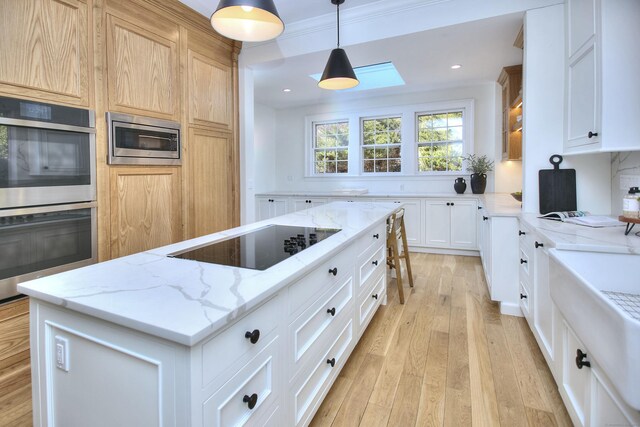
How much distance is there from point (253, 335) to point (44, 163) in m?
1.92

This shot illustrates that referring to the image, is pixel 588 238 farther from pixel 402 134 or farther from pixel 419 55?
pixel 402 134

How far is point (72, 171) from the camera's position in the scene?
218 cm

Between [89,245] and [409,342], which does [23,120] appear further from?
[409,342]

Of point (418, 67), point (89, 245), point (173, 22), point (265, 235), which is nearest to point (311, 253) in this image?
point (265, 235)

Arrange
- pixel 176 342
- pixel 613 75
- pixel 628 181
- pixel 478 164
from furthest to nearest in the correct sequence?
1. pixel 478 164
2. pixel 628 181
3. pixel 613 75
4. pixel 176 342

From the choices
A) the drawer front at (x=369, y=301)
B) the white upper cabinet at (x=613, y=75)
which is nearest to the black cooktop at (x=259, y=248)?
the drawer front at (x=369, y=301)

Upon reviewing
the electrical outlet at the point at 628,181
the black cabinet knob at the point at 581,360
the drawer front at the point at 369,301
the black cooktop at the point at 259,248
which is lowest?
the drawer front at the point at 369,301

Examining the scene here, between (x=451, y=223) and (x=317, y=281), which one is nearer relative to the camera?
(x=317, y=281)

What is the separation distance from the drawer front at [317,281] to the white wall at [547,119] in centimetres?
177

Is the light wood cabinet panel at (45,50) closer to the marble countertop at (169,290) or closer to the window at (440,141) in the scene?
the marble countertop at (169,290)

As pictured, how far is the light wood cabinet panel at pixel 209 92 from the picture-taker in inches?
121

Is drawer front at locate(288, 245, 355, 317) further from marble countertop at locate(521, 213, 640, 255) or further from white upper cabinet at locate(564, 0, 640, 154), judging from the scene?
white upper cabinet at locate(564, 0, 640, 154)

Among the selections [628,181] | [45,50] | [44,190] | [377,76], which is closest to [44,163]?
[44,190]

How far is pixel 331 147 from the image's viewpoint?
6.16 meters
